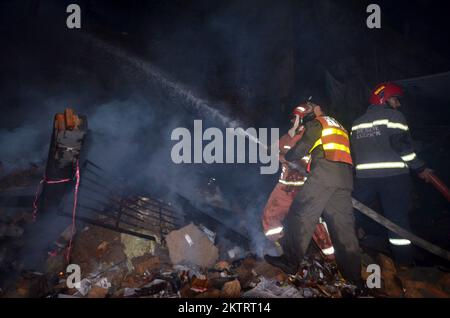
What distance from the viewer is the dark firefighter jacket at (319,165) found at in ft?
10.3

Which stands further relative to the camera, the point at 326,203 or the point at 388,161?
the point at 388,161

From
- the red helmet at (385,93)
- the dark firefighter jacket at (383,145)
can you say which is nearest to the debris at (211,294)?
the dark firefighter jacket at (383,145)

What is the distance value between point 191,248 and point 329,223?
6.08 ft

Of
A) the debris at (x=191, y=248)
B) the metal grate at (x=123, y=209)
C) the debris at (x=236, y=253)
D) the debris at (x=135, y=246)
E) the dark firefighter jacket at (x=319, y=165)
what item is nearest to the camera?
the dark firefighter jacket at (x=319, y=165)

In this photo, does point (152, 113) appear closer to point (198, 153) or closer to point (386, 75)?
point (198, 153)

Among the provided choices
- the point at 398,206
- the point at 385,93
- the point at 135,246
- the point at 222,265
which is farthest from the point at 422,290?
the point at 135,246

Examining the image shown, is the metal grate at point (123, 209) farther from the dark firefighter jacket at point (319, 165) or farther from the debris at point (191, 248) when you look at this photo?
the dark firefighter jacket at point (319, 165)

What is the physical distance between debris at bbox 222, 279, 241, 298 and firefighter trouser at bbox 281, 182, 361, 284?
2.49 ft

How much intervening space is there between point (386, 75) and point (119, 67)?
6.44 meters

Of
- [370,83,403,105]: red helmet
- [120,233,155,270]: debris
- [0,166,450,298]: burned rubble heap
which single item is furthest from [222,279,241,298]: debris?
[370,83,403,105]: red helmet

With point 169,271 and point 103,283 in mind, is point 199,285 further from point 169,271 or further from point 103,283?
point 103,283

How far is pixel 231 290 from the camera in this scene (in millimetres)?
2930

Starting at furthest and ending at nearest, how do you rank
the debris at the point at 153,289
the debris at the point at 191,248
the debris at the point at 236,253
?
the debris at the point at 236,253
the debris at the point at 191,248
the debris at the point at 153,289

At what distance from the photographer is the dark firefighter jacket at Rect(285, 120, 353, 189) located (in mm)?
3143
